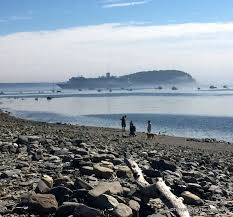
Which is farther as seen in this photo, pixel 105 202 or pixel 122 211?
pixel 105 202

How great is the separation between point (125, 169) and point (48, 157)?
355 centimetres

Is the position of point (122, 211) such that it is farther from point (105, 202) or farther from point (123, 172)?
point (123, 172)

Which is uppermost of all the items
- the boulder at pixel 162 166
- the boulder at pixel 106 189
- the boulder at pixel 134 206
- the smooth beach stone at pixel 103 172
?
the boulder at pixel 106 189

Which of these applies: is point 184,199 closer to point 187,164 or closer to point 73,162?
point 73,162

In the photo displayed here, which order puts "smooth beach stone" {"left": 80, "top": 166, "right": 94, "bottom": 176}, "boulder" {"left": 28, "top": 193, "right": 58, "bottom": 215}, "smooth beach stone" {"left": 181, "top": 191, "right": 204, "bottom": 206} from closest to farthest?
1. "boulder" {"left": 28, "top": 193, "right": 58, "bottom": 215}
2. "smooth beach stone" {"left": 181, "top": 191, "right": 204, "bottom": 206}
3. "smooth beach stone" {"left": 80, "top": 166, "right": 94, "bottom": 176}

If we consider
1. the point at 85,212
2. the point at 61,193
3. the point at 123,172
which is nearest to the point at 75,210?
the point at 85,212

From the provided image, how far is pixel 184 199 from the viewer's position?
1191 cm

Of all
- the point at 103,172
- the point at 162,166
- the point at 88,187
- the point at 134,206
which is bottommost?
the point at 162,166

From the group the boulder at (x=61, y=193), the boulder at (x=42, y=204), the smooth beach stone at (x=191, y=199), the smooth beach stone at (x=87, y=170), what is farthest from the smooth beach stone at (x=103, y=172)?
the boulder at (x=42, y=204)

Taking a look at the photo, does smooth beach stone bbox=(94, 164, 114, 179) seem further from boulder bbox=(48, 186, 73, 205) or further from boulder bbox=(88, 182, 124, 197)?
boulder bbox=(48, 186, 73, 205)

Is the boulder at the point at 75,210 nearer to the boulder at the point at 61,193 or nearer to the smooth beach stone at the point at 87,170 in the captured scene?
the boulder at the point at 61,193

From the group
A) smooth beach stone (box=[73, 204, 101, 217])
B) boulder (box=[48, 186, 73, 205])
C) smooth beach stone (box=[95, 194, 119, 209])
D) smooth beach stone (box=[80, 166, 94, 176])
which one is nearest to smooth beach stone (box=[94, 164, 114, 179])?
smooth beach stone (box=[80, 166, 94, 176])

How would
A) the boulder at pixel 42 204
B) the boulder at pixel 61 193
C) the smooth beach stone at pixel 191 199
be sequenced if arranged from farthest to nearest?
the smooth beach stone at pixel 191 199 → the boulder at pixel 61 193 → the boulder at pixel 42 204

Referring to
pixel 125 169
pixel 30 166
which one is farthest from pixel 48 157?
pixel 125 169
